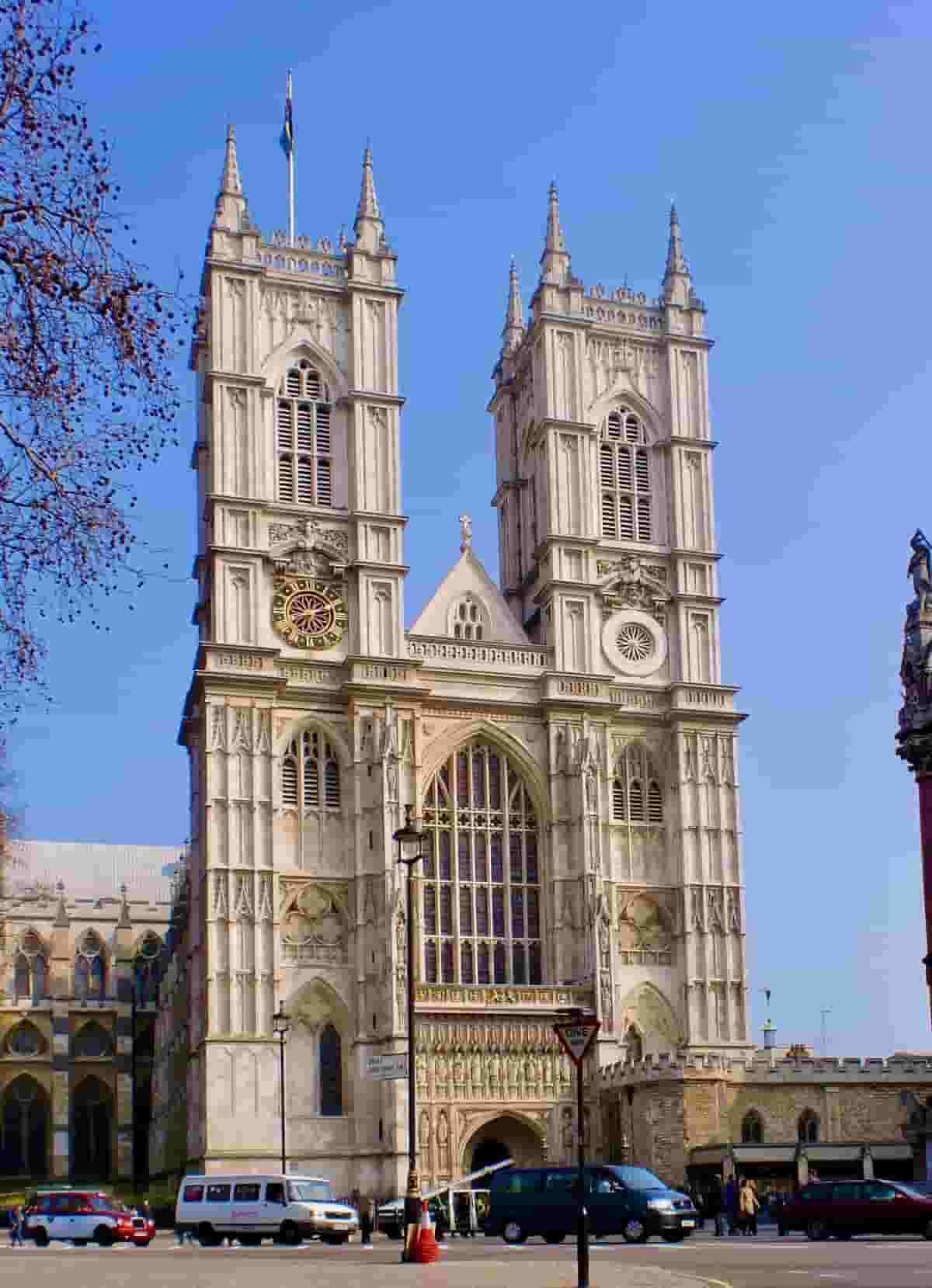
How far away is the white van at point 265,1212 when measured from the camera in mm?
40594

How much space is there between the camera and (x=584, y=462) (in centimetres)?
6594

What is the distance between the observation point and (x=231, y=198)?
64125 millimetres

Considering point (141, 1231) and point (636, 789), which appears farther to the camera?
point (636, 789)

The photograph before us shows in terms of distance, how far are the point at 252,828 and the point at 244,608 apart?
277 inches

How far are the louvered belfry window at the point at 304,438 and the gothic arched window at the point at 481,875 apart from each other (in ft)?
32.6

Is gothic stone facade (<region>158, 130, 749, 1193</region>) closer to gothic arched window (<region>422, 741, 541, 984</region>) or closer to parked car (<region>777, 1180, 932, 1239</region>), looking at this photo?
gothic arched window (<region>422, 741, 541, 984</region>)

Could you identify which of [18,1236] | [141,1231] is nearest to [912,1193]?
[141,1231]

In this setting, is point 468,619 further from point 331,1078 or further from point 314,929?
point 331,1078

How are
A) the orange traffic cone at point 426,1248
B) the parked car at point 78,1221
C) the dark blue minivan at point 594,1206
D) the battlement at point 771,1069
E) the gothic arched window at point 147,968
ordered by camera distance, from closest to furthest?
1. the orange traffic cone at point 426,1248
2. the dark blue minivan at point 594,1206
3. the parked car at point 78,1221
4. the battlement at point 771,1069
5. the gothic arched window at point 147,968

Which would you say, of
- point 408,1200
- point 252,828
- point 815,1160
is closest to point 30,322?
point 408,1200

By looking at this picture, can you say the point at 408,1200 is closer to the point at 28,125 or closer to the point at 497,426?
the point at 28,125

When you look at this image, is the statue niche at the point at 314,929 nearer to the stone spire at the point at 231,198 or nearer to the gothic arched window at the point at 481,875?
the gothic arched window at the point at 481,875

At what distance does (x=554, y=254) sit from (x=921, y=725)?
91.3 feet

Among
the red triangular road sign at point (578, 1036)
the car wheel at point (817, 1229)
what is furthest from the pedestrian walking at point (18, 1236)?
the red triangular road sign at point (578, 1036)
